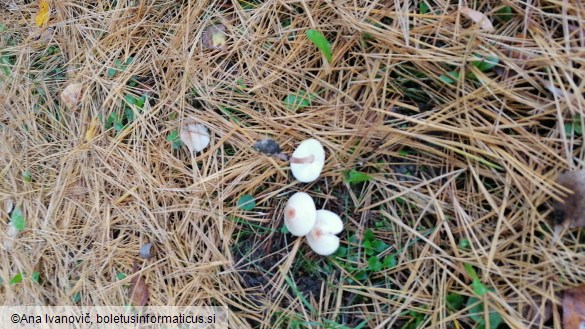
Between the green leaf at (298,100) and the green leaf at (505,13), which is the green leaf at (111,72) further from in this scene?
the green leaf at (505,13)

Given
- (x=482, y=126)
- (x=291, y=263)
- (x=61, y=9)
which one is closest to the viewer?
(x=482, y=126)

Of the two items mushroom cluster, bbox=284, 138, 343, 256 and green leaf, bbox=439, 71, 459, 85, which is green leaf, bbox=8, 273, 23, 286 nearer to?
mushroom cluster, bbox=284, 138, 343, 256

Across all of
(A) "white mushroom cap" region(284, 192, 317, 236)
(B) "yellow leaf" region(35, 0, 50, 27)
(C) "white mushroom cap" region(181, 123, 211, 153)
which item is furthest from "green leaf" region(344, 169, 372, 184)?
(B) "yellow leaf" region(35, 0, 50, 27)

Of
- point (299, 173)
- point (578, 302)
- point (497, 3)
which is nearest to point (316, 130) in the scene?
point (299, 173)

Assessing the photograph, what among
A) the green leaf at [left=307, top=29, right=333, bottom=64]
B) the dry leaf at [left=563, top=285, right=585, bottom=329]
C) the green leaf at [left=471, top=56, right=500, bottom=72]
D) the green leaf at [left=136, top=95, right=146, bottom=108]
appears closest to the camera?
the dry leaf at [left=563, top=285, right=585, bottom=329]

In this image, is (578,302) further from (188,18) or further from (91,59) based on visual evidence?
(91,59)

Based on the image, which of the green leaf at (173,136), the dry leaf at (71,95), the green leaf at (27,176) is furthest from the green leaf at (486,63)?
the green leaf at (27,176)

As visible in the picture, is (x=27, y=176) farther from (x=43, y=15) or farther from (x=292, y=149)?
(x=292, y=149)
